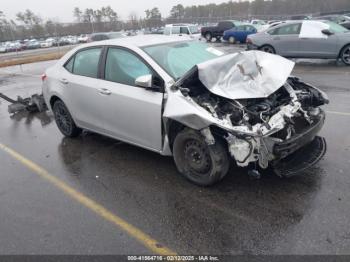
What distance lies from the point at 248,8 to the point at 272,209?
86.8m

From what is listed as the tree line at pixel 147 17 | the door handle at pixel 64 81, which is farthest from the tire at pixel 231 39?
the tree line at pixel 147 17

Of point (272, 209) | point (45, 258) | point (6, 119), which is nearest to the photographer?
point (45, 258)

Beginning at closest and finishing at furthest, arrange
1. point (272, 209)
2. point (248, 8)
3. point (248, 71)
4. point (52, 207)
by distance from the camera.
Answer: point (272, 209)
point (52, 207)
point (248, 71)
point (248, 8)

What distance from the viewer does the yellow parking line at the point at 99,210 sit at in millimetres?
2950

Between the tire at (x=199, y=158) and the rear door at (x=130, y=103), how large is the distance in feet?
1.16

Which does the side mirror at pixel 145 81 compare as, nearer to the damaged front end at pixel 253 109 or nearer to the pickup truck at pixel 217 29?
the damaged front end at pixel 253 109

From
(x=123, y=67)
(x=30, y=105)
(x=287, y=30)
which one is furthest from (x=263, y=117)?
(x=287, y=30)

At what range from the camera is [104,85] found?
4.60m

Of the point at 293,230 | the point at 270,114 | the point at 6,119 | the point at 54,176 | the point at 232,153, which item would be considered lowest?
the point at 6,119

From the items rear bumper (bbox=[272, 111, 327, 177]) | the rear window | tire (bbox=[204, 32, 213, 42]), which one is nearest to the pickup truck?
tire (bbox=[204, 32, 213, 42])

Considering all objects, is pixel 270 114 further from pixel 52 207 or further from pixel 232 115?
pixel 52 207

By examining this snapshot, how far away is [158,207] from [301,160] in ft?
5.69

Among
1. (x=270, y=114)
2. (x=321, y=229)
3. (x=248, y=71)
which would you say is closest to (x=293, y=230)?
(x=321, y=229)

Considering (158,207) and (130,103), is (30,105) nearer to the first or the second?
(130,103)
